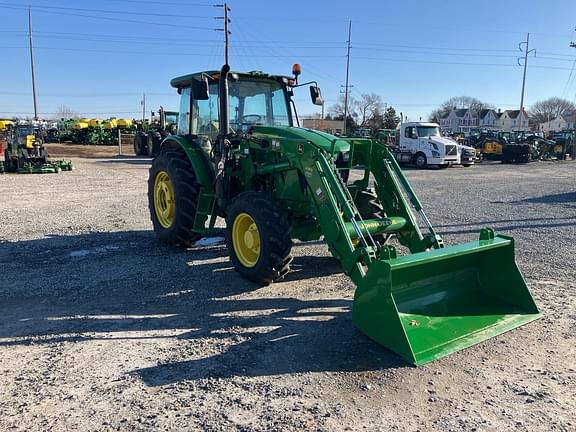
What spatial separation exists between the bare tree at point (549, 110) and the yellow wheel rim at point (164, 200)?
12894cm

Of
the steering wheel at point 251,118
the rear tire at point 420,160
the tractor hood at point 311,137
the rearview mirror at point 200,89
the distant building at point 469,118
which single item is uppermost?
the distant building at point 469,118

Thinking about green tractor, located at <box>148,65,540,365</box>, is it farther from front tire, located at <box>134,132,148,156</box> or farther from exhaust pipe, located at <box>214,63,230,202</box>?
front tire, located at <box>134,132,148,156</box>

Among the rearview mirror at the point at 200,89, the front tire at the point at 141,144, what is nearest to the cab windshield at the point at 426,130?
the front tire at the point at 141,144

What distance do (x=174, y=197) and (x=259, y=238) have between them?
6.85 feet

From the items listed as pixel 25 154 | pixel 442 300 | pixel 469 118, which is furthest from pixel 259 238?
pixel 469 118

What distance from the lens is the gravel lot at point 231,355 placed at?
316 centimetres

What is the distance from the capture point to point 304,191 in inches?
222

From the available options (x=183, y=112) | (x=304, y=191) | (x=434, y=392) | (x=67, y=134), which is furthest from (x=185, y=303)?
(x=67, y=134)

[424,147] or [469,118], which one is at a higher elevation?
[469,118]

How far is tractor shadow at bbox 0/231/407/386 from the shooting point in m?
3.89

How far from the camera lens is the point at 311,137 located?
5625 millimetres

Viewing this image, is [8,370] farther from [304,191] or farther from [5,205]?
[5,205]

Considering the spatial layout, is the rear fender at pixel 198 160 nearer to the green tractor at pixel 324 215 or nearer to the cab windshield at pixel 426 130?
the green tractor at pixel 324 215

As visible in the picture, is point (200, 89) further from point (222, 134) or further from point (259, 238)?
point (259, 238)
